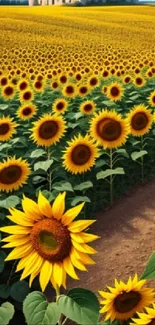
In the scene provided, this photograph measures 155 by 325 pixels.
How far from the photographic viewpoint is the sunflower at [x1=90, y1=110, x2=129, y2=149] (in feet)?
18.0

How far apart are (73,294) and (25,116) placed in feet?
17.4

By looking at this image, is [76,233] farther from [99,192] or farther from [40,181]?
[99,192]

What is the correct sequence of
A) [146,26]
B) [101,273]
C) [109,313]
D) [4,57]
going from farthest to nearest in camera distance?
[146,26], [4,57], [101,273], [109,313]

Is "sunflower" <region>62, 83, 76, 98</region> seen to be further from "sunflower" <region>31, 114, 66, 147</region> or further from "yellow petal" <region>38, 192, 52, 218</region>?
"yellow petal" <region>38, 192, 52, 218</region>

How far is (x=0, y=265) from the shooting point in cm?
400

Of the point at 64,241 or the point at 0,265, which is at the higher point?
the point at 64,241

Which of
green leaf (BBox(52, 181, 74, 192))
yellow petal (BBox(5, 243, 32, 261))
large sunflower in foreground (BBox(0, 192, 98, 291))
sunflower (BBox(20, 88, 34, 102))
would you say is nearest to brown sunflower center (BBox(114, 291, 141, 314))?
large sunflower in foreground (BBox(0, 192, 98, 291))

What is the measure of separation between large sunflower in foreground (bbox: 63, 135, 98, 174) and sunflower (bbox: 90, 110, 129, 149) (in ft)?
1.84

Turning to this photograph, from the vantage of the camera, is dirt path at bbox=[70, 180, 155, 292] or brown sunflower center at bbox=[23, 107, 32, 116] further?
brown sunflower center at bbox=[23, 107, 32, 116]

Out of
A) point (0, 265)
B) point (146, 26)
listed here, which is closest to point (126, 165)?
point (0, 265)

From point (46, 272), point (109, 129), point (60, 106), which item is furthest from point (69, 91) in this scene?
point (46, 272)

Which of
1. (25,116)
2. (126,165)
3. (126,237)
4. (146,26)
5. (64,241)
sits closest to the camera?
(64,241)

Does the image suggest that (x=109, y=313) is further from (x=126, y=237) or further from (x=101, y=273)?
(x=126, y=237)

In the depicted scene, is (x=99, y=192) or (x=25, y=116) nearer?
(x=99, y=192)
